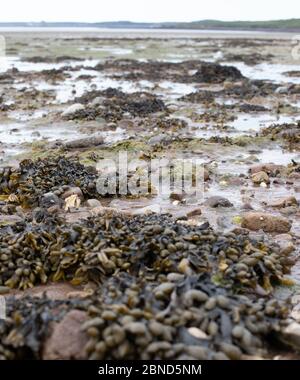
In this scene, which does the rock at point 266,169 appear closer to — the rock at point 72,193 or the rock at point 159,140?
the rock at point 159,140

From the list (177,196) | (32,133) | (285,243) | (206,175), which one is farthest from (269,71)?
(285,243)

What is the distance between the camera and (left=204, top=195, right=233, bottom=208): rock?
5699mm

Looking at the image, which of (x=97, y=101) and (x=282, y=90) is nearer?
(x=97, y=101)

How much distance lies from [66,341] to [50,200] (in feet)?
9.61

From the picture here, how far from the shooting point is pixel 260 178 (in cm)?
663

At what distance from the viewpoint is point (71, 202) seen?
222 inches

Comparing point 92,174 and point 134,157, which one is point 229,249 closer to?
point 92,174

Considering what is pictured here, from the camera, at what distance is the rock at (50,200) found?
5617 mm

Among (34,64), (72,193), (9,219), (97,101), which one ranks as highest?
(34,64)

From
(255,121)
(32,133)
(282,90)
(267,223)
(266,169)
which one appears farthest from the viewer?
(282,90)

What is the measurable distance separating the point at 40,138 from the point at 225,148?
10.3 feet

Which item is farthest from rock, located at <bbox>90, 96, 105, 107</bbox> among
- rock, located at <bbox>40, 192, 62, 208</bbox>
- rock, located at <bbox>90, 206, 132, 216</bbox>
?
rock, located at <bbox>90, 206, 132, 216</bbox>

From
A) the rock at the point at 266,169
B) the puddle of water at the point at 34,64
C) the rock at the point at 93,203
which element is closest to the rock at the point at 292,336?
the rock at the point at 93,203

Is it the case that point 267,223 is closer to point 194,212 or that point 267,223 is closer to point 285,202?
point 194,212
